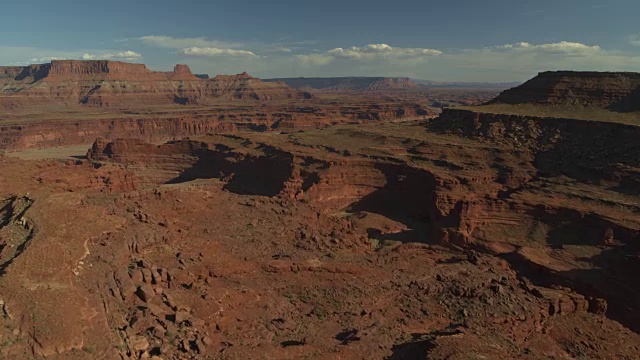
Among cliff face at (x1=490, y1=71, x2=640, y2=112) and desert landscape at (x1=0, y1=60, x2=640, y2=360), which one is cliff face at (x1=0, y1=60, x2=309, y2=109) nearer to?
desert landscape at (x1=0, y1=60, x2=640, y2=360)

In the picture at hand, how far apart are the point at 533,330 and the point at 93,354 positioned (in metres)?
22.1

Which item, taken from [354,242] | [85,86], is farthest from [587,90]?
[85,86]

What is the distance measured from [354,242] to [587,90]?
51.9 meters

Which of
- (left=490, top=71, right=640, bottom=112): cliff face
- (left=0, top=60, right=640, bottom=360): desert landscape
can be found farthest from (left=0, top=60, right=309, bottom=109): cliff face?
(left=490, top=71, right=640, bottom=112): cliff face

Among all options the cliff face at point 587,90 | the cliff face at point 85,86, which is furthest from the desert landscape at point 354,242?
the cliff face at point 85,86

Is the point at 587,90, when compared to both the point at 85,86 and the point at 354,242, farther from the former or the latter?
the point at 85,86

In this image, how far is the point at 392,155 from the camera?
191ft

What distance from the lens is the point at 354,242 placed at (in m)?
35.8

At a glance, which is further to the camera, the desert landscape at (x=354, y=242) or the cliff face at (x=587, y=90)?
the cliff face at (x=587, y=90)

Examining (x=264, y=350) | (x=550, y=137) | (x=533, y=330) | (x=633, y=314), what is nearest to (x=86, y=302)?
(x=264, y=350)

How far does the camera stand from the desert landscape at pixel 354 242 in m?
19.6

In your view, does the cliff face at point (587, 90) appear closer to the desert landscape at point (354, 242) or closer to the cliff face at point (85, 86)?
the desert landscape at point (354, 242)

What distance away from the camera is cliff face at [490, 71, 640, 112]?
2488 inches

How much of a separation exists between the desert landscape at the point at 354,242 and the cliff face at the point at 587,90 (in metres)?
0.26
